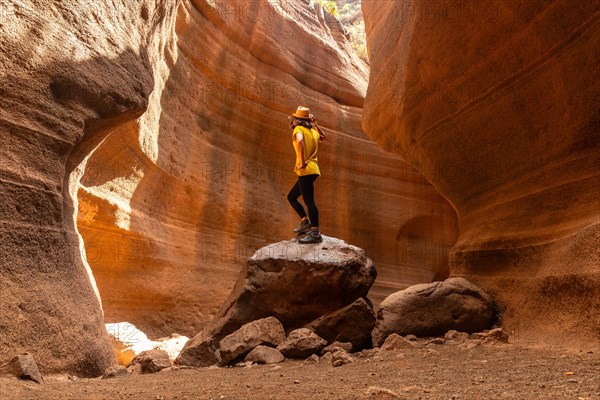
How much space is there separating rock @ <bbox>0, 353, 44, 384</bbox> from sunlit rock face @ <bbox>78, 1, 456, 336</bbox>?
3.21 metres

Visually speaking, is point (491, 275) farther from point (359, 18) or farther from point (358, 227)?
point (359, 18)

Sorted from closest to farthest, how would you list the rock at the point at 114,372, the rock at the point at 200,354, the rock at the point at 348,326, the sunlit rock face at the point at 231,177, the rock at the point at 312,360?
the rock at the point at 114,372 < the rock at the point at 312,360 < the rock at the point at 200,354 < the rock at the point at 348,326 < the sunlit rock face at the point at 231,177

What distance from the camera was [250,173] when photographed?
11133 mm

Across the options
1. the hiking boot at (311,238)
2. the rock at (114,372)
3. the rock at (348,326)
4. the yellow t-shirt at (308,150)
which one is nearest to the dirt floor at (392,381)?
the rock at (114,372)

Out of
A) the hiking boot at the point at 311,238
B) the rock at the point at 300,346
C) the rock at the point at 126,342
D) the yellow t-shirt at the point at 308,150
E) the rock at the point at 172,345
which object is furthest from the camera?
the rock at the point at 172,345

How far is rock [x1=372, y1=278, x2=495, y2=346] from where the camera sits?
16.8 ft

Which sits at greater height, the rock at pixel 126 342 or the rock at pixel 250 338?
the rock at pixel 250 338

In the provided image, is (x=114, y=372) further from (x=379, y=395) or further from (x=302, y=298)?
(x=379, y=395)

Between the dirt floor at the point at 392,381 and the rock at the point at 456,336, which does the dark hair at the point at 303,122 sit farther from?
the dirt floor at the point at 392,381

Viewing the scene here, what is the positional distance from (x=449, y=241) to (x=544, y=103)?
8657 millimetres

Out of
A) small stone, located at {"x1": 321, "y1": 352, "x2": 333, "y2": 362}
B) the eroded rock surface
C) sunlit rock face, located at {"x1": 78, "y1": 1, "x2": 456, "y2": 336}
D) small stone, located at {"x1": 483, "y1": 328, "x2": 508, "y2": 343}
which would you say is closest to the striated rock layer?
small stone, located at {"x1": 483, "y1": 328, "x2": 508, "y2": 343}

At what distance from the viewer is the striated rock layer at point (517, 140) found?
4.63 metres

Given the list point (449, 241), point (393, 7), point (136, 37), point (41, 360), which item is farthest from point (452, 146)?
point (449, 241)

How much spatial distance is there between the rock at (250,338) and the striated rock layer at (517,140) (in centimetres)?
244
